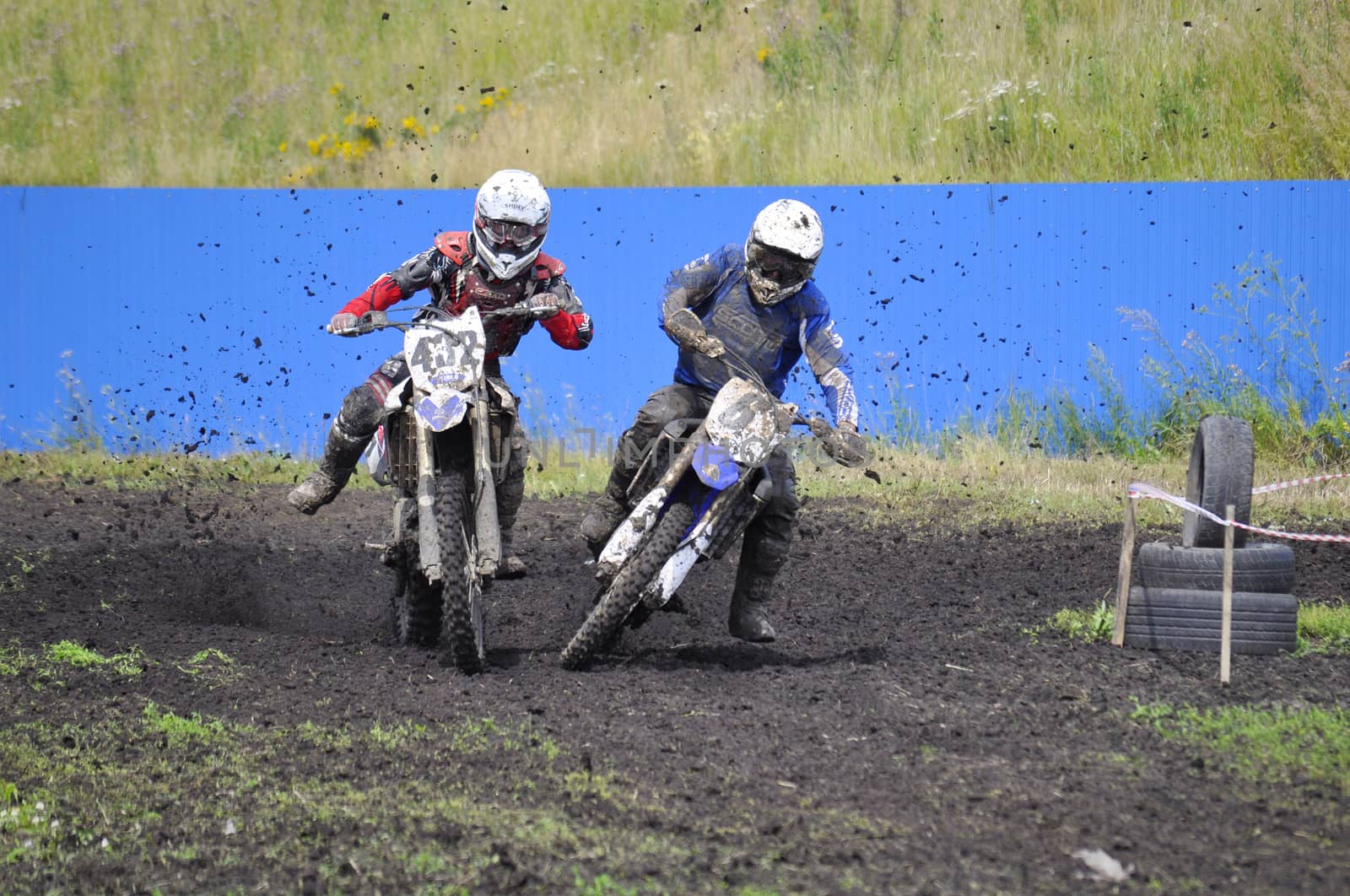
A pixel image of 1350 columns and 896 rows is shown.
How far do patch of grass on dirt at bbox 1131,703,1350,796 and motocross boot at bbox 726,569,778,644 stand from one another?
204 centimetres

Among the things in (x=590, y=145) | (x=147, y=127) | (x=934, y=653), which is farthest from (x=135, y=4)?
(x=934, y=653)

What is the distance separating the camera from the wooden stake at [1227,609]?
655 centimetres

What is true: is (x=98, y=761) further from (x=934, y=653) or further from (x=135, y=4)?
(x=135, y=4)

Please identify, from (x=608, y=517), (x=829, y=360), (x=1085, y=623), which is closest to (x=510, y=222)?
(x=608, y=517)

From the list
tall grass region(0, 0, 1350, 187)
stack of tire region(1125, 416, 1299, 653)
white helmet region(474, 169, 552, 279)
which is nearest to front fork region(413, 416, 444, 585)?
white helmet region(474, 169, 552, 279)

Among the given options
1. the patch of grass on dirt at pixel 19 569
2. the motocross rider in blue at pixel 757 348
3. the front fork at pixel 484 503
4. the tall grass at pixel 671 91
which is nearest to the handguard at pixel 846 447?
the motocross rider in blue at pixel 757 348

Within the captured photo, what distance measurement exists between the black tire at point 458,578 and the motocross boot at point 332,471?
985 mm

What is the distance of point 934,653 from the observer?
7.30m

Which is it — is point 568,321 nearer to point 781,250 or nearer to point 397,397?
point 397,397

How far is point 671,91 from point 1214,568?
12.0 meters

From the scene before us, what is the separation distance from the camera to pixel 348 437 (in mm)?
7746

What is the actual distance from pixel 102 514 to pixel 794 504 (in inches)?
254

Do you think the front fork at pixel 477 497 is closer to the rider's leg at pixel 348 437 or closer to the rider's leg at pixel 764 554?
the rider's leg at pixel 348 437

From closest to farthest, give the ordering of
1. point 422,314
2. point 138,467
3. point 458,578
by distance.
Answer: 1. point 458,578
2. point 422,314
3. point 138,467
